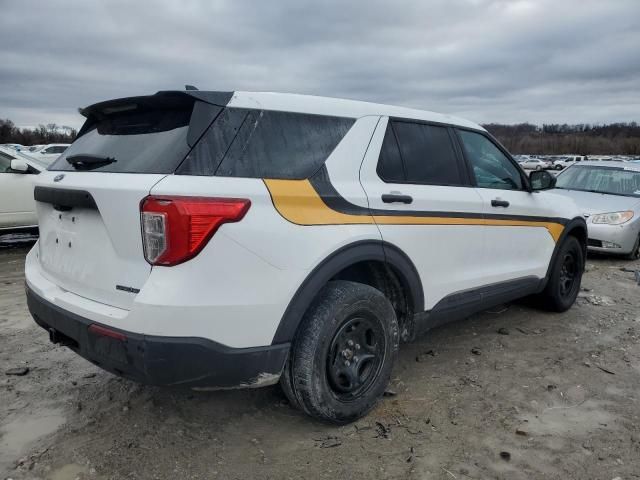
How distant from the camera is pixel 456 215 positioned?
343 centimetres

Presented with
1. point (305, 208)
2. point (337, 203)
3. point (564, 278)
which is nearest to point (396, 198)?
point (337, 203)

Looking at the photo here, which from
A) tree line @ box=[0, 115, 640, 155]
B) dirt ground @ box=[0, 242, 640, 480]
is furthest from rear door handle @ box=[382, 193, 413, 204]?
tree line @ box=[0, 115, 640, 155]

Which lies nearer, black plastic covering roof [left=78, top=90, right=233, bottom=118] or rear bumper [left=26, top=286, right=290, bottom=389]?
rear bumper [left=26, top=286, right=290, bottom=389]

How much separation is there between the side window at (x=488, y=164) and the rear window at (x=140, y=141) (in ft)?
7.14

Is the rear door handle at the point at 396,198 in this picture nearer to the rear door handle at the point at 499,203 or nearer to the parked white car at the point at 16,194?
the rear door handle at the point at 499,203

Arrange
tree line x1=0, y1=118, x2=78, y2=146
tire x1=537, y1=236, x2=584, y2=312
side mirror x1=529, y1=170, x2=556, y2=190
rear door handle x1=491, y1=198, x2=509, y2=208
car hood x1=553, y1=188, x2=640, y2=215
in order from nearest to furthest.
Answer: rear door handle x1=491, y1=198, x2=509, y2=208
side mirror x1=529, y1=170, x2=556, y2=190
tire x1=537, y1=236, x2=584, y2=312
car hood x1=553, y1=188, x2=640, y2=215
tree line x1=0, y1=118, x2=78, y2=146

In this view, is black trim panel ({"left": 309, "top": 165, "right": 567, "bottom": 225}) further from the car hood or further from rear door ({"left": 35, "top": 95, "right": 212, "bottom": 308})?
the car hood

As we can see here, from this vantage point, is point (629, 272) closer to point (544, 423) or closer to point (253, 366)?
point (544, 423)

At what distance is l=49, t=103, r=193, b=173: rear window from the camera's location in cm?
238

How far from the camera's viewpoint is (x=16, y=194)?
775cm

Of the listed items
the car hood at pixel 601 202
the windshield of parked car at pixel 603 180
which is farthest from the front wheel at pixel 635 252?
the windshield of parked car at pixel 603 180

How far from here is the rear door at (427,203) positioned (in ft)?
9.78

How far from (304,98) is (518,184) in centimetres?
232

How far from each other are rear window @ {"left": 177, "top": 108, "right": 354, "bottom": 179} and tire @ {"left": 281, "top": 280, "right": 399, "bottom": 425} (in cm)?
69
